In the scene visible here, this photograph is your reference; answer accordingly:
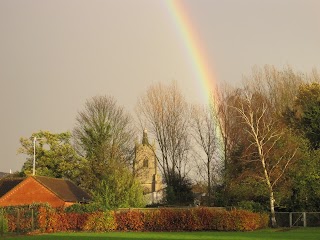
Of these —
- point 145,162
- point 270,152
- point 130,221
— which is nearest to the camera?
point 130,221

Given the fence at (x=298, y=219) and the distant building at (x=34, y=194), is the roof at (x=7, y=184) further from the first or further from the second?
the fence at (x=298, y=219)

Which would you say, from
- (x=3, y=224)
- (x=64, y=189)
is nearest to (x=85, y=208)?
(x=3, y=224)

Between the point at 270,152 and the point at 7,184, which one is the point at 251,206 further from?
the point at 7,184

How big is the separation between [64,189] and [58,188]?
1418 mm

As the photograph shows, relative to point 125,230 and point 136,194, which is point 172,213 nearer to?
point 125,230

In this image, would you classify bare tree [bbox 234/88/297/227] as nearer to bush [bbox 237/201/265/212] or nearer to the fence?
bush [bbox 237/201/265/212]

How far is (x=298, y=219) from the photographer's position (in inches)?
1772

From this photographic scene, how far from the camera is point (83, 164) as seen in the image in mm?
69000

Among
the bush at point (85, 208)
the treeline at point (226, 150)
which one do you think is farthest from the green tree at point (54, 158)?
the bush at point (85, 208)

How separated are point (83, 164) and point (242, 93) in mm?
25112

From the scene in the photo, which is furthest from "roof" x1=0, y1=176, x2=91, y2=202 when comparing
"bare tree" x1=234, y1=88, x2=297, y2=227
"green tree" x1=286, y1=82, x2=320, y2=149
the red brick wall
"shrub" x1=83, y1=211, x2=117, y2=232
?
"green tree" x1=286, y1=82, x2=320, y2=149

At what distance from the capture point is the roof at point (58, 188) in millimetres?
55219

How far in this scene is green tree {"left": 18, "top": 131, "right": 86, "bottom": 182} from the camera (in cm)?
7012

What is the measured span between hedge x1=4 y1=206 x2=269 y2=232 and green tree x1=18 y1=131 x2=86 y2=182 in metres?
28.7
